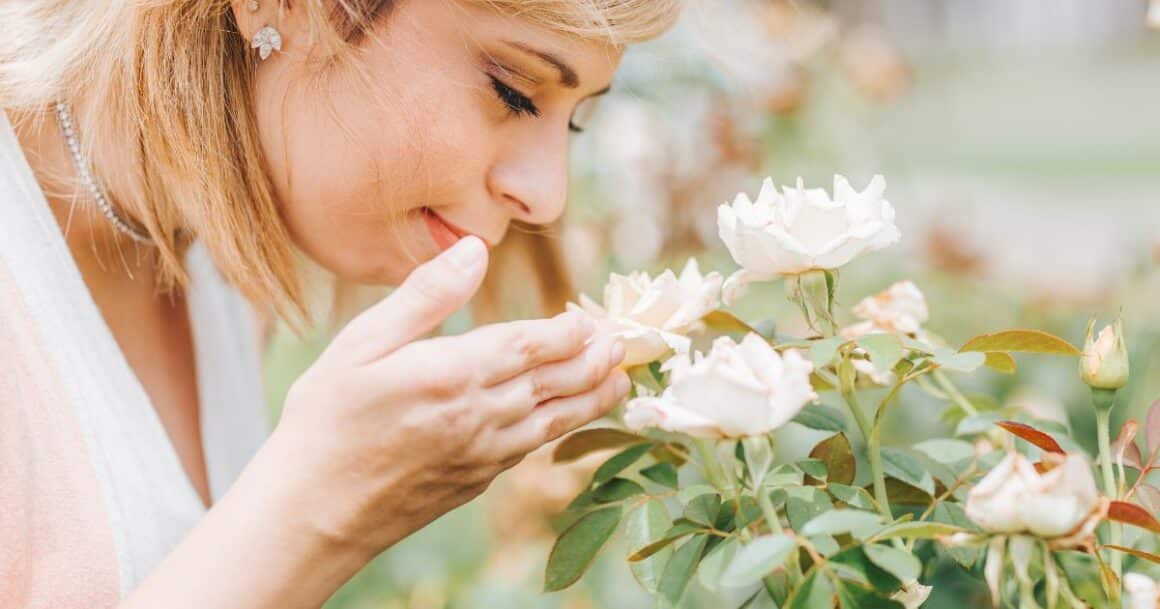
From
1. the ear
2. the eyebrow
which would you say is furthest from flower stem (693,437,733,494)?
the ear

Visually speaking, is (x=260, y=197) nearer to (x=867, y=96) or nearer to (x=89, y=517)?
(x=89, y=517)

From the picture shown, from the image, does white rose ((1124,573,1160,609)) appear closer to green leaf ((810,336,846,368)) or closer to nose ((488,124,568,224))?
green leaf ((810,336,846,368))

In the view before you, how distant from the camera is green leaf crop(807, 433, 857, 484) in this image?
0.74 meters

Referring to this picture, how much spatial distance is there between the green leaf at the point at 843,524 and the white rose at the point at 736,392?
52 mm

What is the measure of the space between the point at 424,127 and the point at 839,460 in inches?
21.0

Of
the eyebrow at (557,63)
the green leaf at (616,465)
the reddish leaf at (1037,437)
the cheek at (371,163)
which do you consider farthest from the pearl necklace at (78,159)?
the reddish leaf at (1037,437)

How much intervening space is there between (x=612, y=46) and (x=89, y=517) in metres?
0.65

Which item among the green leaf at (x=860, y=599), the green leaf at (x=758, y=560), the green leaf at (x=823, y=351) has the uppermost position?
the green leaf at (x=823, y=351)

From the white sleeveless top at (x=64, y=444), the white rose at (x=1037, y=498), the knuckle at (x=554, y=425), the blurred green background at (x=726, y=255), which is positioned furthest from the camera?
the blurred green background at (x=726, y=255)

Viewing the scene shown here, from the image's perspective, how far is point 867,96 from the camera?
8.09ft

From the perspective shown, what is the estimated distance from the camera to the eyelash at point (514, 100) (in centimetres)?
110

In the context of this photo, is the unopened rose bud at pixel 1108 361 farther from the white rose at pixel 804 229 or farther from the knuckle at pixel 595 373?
the knuckle at pixel 595 373

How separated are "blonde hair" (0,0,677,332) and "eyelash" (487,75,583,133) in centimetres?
7

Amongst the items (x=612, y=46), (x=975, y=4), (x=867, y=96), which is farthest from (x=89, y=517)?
(x=975, y=4)
